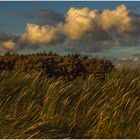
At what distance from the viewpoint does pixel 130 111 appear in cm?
1396

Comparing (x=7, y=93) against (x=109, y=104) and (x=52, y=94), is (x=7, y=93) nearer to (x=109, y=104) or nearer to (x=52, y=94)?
(x=52, y=94)

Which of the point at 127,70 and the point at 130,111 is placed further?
the point at 127,70

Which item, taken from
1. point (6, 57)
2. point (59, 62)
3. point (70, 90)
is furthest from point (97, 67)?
point (70, 90)

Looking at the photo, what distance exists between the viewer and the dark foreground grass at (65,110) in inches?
457

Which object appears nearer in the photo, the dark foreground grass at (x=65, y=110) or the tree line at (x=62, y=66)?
the dark foreground grass at (x=65, y=110)

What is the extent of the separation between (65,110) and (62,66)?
7.57 meters

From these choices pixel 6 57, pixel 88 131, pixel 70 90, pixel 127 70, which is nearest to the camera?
pixel 88 131

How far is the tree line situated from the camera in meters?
21.0

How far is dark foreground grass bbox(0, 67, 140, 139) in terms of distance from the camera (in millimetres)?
11617

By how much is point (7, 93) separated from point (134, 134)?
345 centimetres

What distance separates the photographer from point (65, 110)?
13.7 metres

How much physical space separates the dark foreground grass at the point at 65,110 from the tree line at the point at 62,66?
489 centimetres

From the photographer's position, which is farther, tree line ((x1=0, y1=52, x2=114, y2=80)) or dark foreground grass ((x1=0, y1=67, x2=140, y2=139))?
tree line ((x1=0, y1=52, x2=114, y2=80))

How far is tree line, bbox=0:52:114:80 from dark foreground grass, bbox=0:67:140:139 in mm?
4893
